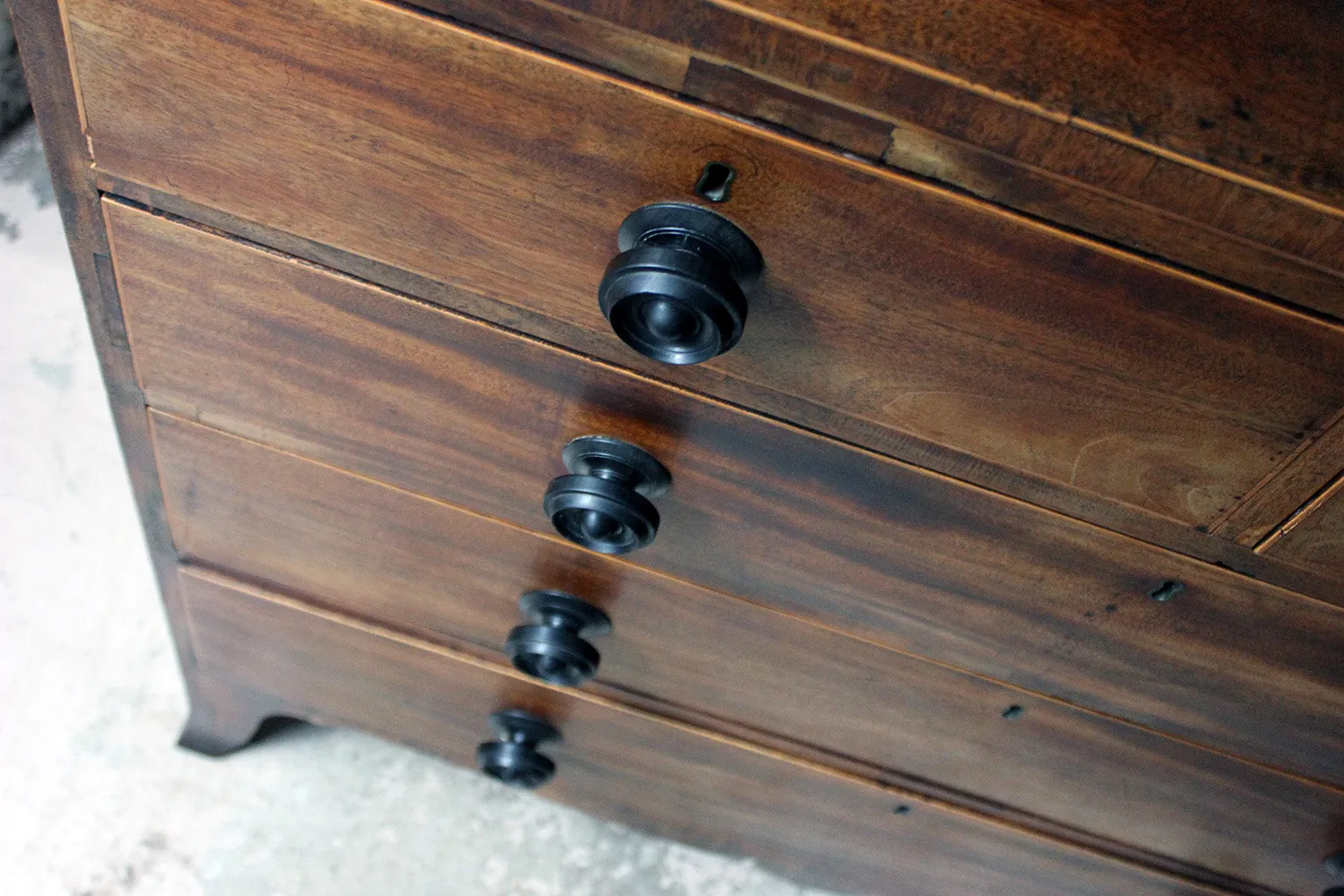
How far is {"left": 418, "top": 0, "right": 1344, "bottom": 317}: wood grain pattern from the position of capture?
1.20 ft

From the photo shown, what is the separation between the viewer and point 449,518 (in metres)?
0.67

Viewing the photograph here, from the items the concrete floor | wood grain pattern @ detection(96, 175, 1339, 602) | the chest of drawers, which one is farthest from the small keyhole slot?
the concrete floor

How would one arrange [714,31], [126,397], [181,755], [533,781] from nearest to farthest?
[714,31], [126,397], [533,781], [181,755]

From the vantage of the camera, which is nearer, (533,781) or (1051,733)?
(1051,733)

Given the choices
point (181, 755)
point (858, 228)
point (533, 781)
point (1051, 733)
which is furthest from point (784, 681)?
point (181, 755)

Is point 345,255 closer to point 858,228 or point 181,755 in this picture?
point 858,228

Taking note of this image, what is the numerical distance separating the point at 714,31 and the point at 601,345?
18 cm

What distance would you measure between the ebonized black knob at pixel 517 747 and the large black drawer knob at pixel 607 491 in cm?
34

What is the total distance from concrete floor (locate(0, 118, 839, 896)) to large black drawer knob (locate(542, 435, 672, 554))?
62 centimetres

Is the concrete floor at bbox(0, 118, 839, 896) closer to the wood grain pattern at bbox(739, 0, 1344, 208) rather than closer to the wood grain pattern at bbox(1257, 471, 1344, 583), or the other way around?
the wood grain pattern at bbox(1257, 471, 1344, 583)

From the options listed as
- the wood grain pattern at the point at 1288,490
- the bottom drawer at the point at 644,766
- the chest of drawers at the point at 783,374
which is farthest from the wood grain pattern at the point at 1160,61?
the bottom drawer at the point at 644,766

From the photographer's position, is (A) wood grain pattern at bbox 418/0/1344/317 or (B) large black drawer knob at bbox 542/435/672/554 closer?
→ (A) wood grain pattern at bbox 418/0/1344/317

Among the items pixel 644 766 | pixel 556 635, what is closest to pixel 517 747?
pixel 644 766

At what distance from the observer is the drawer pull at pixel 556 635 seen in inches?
27.7
